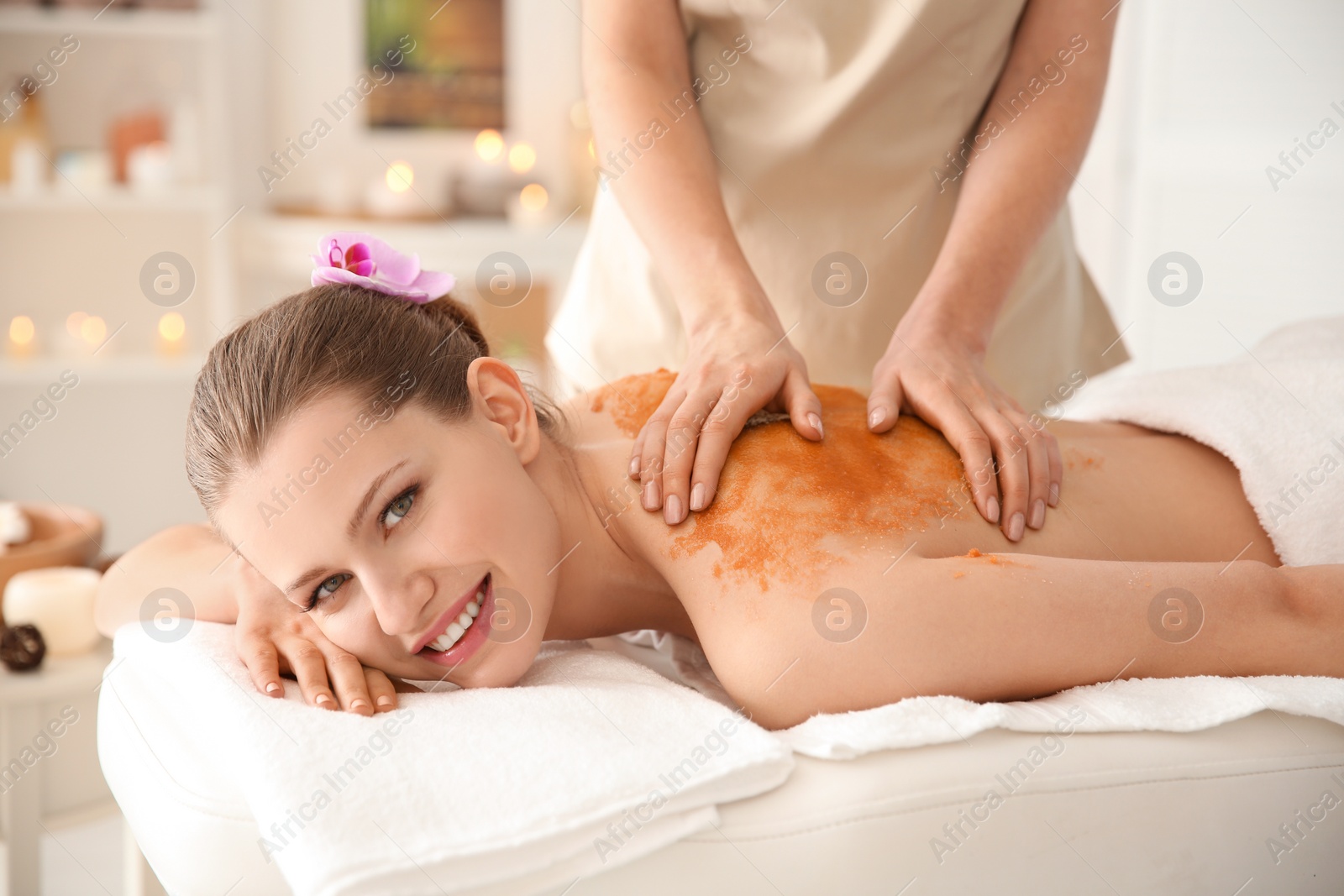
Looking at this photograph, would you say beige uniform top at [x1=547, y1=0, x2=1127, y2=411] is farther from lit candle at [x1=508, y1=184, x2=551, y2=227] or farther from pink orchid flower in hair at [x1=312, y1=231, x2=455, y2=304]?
lit candle at [x1=508, y1=184, x2=551, y2=227]

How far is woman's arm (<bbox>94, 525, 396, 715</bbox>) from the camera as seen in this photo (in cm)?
104

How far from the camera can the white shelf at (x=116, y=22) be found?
10.8 ft

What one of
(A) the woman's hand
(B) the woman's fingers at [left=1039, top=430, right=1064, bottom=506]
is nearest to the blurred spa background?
(B) the woman's fingers at [left=1039, top=430, right=1064, bottom=506]

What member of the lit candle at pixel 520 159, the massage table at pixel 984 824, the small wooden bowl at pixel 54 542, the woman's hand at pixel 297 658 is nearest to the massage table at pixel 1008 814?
the massage table at pixel 984 824

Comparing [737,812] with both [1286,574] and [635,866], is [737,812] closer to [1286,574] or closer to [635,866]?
[635,866]

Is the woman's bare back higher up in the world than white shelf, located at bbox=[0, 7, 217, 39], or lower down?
lower down

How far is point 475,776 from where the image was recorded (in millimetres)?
860

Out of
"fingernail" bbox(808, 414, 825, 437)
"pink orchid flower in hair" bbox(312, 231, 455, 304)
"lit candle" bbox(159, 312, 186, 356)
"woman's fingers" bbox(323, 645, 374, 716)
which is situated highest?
"pink orchid flower in hair" bbox(312, 231, 455, 304)

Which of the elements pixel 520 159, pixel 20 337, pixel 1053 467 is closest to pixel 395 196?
pixel 520 159

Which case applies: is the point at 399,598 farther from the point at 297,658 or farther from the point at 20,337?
the point at 20,337

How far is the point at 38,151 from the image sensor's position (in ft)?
10.9

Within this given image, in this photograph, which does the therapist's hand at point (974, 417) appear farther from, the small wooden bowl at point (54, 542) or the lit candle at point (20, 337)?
the lit candle at point (20, 337)

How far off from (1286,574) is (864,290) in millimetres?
677

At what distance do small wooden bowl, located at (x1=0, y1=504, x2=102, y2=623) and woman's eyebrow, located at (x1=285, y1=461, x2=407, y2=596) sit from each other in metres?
0.87
